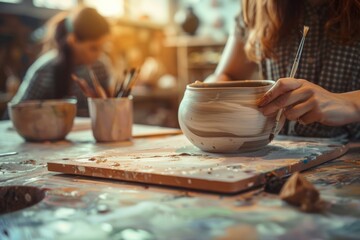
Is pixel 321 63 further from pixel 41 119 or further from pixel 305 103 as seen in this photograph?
pixel 41 119

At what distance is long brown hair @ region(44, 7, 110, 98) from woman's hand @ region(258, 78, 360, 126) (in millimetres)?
2513

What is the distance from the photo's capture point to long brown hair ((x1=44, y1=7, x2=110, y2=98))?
335 cm

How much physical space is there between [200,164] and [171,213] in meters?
0.26

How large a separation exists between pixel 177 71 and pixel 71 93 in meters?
3.42

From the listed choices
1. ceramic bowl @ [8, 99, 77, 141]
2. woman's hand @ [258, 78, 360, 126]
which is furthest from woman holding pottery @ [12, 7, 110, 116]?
woman's hand @ [258, 78, 360, 126]

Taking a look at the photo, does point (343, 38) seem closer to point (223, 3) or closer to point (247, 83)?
point (247, 83)

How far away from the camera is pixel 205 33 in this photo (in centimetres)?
655

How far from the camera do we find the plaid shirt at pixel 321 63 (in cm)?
154

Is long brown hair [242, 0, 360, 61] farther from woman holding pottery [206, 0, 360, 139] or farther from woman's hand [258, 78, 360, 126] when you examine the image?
woman's hand [258, 78, 360, 126]

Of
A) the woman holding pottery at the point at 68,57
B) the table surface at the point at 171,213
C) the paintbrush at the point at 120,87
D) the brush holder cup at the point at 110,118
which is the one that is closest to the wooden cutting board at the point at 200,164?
the table surface at the point at 171,213

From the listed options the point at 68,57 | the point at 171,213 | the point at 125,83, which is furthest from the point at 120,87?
the point at 68,57

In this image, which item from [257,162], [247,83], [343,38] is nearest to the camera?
[257,162]

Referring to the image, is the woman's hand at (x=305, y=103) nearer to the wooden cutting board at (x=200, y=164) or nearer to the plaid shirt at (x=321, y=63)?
the wooden cutting board at (x=200, y=164)

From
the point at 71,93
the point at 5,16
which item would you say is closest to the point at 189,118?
the point at 71,93
